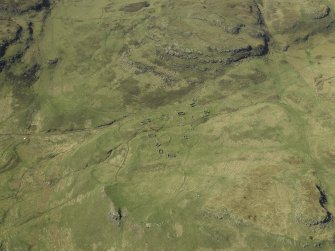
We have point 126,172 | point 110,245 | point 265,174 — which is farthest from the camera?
point 126,172

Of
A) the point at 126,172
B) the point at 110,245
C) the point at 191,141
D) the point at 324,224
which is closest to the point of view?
the point at 324,224

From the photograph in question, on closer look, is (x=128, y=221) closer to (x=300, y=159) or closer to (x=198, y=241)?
(x=198, y=241)

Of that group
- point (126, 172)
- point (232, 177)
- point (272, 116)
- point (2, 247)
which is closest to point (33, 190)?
point (2, 247)

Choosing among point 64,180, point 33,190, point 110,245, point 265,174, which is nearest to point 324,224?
point 265,174

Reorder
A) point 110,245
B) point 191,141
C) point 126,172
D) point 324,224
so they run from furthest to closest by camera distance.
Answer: point 191,141 → point 126,172 → point 110,245 → point 324,224

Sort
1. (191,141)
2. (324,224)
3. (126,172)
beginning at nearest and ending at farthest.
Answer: (324,224) → (126,172) → (191,141)

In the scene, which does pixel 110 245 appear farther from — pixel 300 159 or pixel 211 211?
pixel 300 159

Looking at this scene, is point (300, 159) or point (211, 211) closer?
point (211, 211)

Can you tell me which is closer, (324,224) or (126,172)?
(324,224)

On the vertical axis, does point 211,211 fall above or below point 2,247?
above
